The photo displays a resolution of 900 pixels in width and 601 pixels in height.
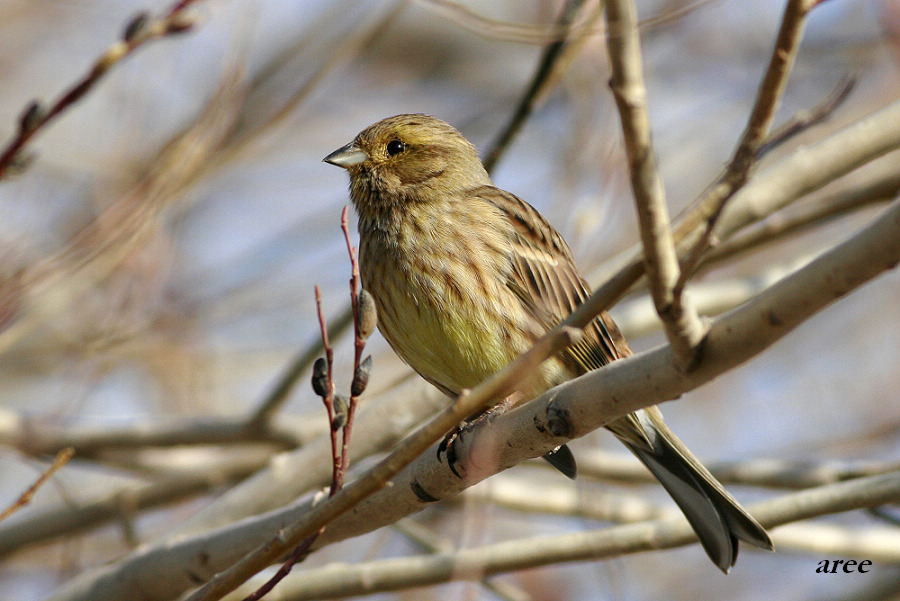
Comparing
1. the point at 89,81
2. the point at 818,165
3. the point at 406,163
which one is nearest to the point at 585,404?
the point at 89,81

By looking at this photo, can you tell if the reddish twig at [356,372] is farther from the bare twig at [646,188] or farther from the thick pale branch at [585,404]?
the bare twig at [646,188]

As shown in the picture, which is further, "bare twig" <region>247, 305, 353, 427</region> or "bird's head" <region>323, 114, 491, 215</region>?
"bare twig" <region>247, 305, 353, 427</region>

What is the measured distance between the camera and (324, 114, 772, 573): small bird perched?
3.96m

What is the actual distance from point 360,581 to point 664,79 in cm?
691

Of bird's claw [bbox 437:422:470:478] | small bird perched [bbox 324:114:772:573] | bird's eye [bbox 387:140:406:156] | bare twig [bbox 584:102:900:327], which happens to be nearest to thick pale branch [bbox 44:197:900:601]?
bird's claw [bbox 437:422:470:478]

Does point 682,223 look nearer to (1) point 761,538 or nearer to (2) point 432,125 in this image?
(1) point 761,538

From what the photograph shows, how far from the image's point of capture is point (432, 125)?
513cm

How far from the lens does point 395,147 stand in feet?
16.2

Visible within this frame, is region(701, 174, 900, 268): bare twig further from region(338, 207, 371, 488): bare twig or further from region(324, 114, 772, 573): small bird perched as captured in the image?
region(338, 207, 371, 488): bare twig

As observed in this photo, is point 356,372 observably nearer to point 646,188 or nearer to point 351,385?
point 351,385

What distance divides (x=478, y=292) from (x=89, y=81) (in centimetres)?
193

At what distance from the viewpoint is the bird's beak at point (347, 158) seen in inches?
189

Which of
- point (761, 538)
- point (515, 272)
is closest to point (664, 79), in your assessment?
point (515, 272)

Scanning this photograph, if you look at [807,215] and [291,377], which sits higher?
[807,215]
